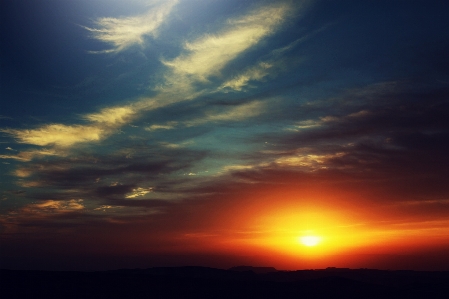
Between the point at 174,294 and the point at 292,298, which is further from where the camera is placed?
the point at 292,298

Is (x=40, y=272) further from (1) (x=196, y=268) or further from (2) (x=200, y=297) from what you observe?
(1) (x=196, y=268)

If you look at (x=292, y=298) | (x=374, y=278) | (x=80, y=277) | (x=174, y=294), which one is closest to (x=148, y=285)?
(x=174, y=294)

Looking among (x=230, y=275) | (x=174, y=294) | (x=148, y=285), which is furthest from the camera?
(x=230, y=275)

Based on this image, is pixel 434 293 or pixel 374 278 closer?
pixel 434 293

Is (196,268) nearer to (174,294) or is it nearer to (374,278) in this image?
(374,278)

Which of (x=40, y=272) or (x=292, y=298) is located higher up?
(x=40, y=272)

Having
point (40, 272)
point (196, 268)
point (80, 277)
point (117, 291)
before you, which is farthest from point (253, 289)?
point (196, 268)

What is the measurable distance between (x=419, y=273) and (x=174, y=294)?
117 metres

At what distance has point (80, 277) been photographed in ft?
219

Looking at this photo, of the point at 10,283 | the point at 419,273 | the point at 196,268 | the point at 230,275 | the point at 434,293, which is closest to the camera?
the point at 10,283

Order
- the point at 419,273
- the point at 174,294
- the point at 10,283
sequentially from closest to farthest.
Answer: the point at 10,283, the point at 174,294, the point at 419,273

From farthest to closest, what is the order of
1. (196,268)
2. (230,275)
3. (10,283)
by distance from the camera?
1. (196,268)
2. (230,275)
3. (10,283)

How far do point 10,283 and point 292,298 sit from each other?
46.4 m

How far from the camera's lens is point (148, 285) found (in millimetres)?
66062
